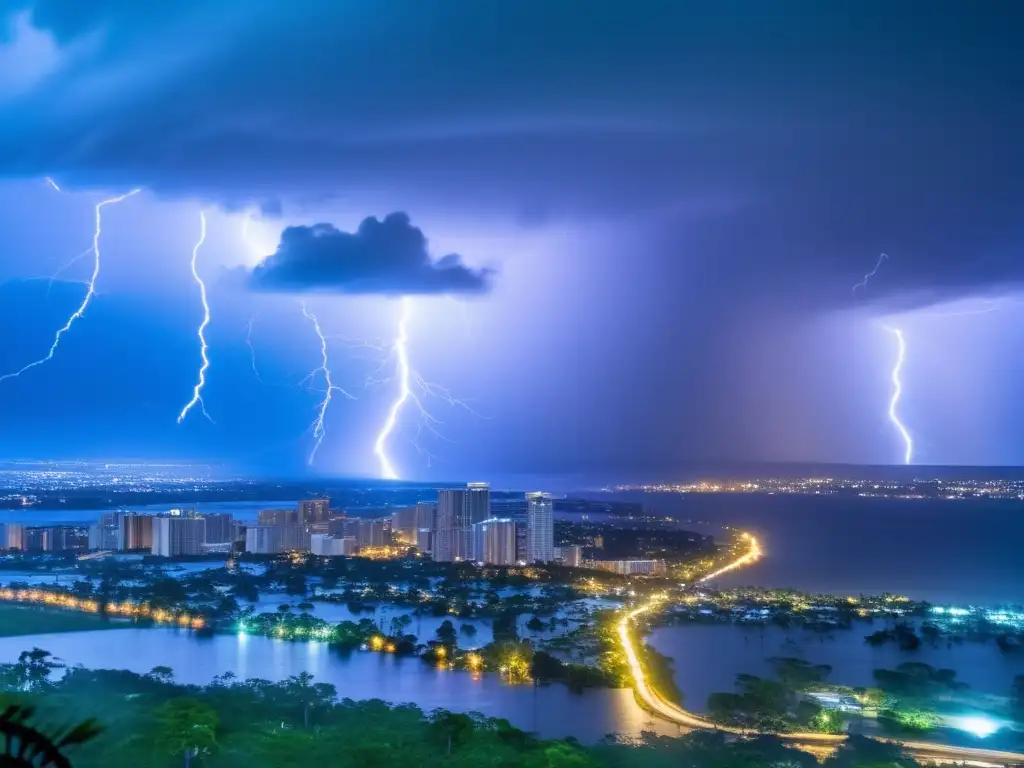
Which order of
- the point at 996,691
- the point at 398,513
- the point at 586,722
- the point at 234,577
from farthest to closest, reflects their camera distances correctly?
the point at 398,513, the point at 234,577, the point at 996,691, the point at 586,722

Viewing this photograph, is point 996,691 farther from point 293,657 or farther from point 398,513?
point 398,513

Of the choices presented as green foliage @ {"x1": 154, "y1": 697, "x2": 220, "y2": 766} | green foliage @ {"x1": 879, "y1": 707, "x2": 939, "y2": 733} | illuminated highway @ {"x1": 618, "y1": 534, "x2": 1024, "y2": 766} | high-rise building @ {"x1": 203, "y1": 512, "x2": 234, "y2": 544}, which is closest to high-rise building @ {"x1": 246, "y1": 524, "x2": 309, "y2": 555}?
high-rise building @ {"x1": 203, "y1": 512, "x2": 234, "y2": 544}

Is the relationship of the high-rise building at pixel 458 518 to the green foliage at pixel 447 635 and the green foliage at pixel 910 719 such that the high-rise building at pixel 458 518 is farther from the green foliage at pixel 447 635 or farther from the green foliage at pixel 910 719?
the green foliage at pixel 910 719

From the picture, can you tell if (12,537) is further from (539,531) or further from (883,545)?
(883,545)

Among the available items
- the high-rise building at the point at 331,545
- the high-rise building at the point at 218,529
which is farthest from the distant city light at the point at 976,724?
the high-rise building at the point at 218,529

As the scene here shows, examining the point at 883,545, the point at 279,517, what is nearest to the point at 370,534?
the point at 279,517

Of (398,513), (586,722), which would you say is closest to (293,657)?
(586,722)
